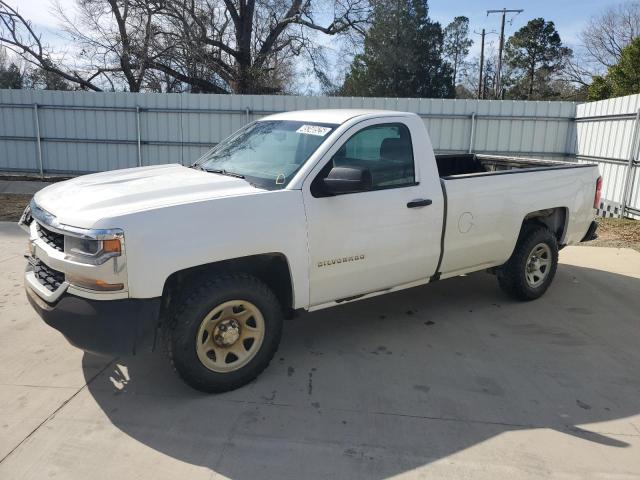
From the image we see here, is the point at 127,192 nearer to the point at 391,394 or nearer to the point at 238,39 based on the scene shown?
the point at 391,394

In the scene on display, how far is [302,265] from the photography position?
3.71 meters

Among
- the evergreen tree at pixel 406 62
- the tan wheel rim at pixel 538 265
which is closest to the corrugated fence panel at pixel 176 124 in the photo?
the tan wheel rim at pixel 538 265

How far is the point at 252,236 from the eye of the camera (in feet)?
11.3

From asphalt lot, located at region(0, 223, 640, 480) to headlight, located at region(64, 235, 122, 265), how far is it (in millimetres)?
1038

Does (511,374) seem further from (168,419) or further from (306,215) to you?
(168,419)

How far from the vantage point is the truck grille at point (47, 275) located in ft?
11.0

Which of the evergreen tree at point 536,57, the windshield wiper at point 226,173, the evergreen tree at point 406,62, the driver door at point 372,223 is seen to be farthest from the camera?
the evergreen tree at point 536,57

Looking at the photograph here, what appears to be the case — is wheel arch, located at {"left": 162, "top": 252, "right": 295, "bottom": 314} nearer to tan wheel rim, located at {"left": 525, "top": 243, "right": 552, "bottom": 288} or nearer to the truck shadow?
the truck shadow

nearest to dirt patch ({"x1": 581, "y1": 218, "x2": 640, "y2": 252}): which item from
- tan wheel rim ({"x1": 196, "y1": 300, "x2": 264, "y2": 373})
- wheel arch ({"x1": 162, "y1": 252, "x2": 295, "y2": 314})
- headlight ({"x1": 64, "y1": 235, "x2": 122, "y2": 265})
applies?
wheel arch ({"x1": 162, "y1": 252, "x2": 295, "y2": 314})

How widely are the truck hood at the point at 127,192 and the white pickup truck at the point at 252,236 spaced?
14 millimetres

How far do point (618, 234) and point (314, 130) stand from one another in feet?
23.4

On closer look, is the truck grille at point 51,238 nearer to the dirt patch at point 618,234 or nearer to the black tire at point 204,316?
the black tire at point 204,316

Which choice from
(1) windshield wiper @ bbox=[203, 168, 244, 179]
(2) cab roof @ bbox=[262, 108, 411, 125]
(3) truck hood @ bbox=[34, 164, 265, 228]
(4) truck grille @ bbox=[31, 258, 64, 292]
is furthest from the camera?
(2) cab roof @ bbox=[262, 108, 411, 125]

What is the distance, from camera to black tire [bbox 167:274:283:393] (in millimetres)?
3293
